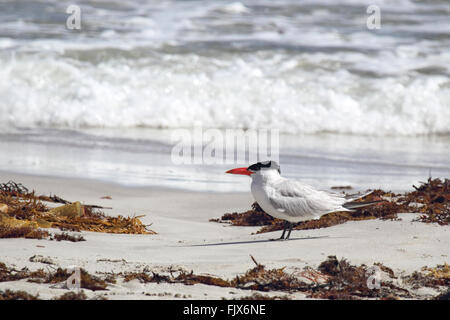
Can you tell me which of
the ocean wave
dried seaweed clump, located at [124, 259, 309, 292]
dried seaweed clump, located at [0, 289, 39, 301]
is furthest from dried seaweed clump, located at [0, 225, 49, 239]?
the ocean wave

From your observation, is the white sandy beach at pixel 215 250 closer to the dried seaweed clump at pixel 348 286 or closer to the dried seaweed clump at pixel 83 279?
the dried seaweed clump at pixel 83 279

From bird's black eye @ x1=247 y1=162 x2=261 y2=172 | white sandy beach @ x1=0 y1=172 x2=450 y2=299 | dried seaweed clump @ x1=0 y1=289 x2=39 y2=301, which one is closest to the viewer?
dried seaweed clump @ x1=0 y1=289 x2=39 y2=301

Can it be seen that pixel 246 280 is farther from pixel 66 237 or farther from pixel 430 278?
pixel 66 237

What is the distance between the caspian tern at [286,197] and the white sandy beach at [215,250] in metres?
0.21

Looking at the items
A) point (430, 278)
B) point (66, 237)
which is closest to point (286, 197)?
point (430, 278)

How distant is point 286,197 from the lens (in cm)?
532

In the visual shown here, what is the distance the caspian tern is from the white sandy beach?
21 cm

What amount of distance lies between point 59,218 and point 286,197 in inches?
74.9

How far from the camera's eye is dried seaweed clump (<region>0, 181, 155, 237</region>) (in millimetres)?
5461

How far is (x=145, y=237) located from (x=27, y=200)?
1.36m

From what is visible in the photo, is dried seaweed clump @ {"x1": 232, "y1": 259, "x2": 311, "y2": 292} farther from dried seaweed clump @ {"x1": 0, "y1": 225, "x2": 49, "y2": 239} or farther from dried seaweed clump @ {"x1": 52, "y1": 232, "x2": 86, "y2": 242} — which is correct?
dried seaweed clump @ {"x1": 0, "y1": 225, "x2": 49, "y2": 239}

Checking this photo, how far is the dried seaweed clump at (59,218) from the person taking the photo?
5461 mm

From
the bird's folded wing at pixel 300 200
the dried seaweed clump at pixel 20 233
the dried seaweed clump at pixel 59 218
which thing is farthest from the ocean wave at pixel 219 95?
the dried seaweed clump at pixel 20 233

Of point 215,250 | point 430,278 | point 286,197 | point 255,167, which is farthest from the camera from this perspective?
point 255,167
